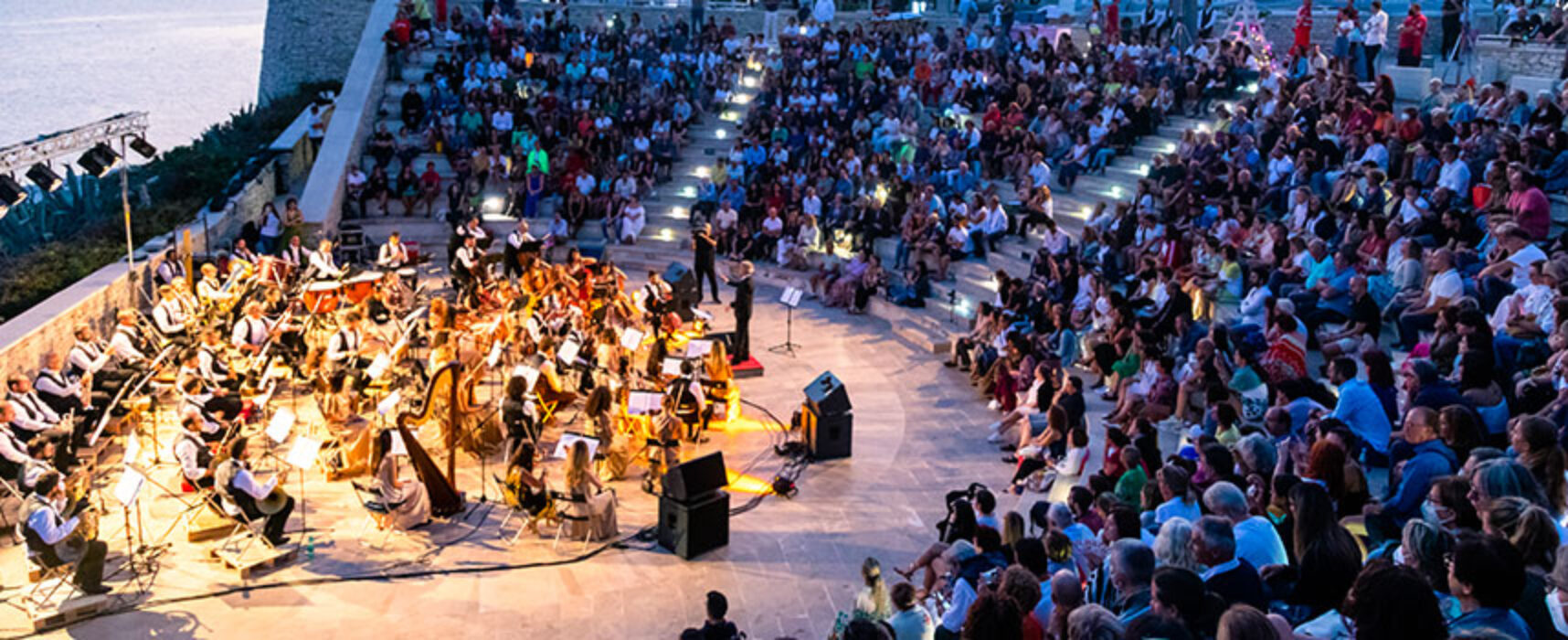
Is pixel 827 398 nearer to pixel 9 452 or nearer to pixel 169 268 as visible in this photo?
pixel 9 452

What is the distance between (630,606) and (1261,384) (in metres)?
5.45

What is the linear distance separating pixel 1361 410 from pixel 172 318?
13.0 metres

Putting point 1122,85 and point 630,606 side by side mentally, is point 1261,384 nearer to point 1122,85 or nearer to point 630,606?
point 630,606

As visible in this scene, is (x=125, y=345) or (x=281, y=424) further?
(x=125, y=345)

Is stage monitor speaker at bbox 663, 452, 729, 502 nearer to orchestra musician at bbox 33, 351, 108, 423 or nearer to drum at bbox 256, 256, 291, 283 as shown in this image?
orchestra musician at bbox 33, 351, 108, 423

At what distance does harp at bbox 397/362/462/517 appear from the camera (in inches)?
462

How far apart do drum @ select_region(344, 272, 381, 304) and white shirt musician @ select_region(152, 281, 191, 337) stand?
7.44ft

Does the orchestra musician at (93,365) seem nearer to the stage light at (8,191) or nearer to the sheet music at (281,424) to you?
the stage light at (8,191)

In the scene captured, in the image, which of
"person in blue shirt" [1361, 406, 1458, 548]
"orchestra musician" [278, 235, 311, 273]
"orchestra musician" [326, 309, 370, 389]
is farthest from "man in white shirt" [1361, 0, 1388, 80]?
"orchestra musician" [278, 235, 311, 273]

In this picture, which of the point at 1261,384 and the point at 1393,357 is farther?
the point at 1393,357

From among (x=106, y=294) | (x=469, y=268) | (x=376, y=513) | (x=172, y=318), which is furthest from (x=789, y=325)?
(x=106, y=294)

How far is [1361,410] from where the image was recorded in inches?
371

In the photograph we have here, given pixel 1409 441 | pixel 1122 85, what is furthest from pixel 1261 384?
pixel 1122 85

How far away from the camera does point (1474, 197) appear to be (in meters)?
13.6
